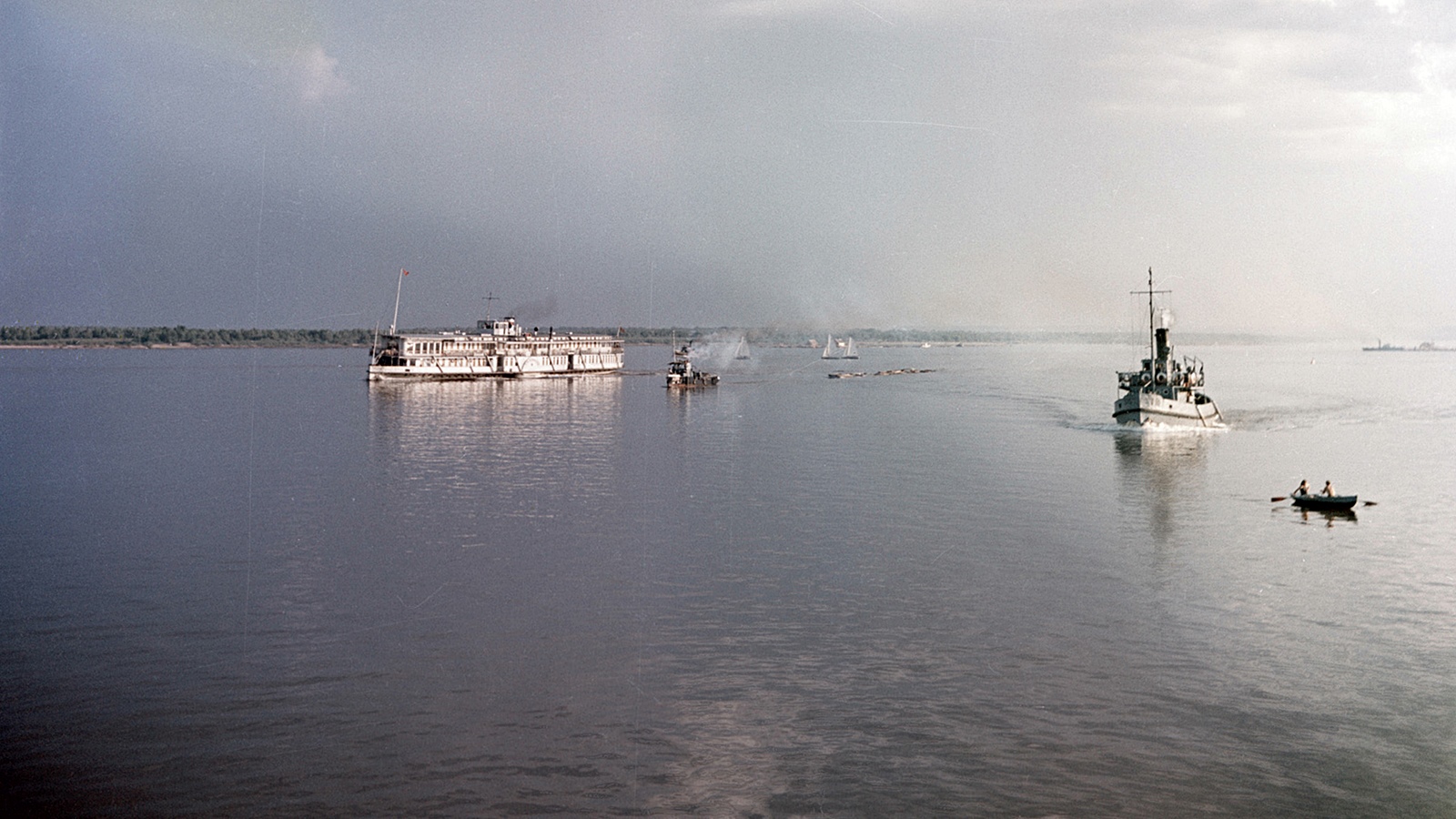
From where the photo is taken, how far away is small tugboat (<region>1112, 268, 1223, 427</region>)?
347 feet

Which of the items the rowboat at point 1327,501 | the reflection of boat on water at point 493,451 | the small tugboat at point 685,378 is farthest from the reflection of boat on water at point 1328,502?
the small tugboat at point 685,378

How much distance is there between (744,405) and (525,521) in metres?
85.1

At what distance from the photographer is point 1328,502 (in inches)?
2267

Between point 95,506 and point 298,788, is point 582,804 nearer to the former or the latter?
point 298,788

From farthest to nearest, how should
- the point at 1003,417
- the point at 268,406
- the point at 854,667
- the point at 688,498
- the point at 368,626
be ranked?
the point at 268,406 → the point at 1003,417 → the point at 688,498 → the point at 368,626 → the point at 854,667

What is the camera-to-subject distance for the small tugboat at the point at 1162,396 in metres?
106

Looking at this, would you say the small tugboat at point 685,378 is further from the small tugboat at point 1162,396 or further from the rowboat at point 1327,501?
the rowboat at point 1327,501

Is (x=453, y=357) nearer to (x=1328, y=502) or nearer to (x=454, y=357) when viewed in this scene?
(x=454, y=357)

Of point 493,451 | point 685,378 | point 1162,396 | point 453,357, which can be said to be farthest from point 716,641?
point 453,357

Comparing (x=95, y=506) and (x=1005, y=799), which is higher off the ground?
(x=95, y=506)

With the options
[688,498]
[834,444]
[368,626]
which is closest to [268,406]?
[834,444]

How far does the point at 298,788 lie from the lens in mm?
22094

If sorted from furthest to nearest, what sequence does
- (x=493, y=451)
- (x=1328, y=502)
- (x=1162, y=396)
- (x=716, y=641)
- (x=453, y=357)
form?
1. (x=453, y=357)
2. (x=1162, y=396)
3. (x=493, y=451)
4. (x=1328, y=502)
5. (x=716, y=641)

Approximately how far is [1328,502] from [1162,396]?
50493 millimetres
